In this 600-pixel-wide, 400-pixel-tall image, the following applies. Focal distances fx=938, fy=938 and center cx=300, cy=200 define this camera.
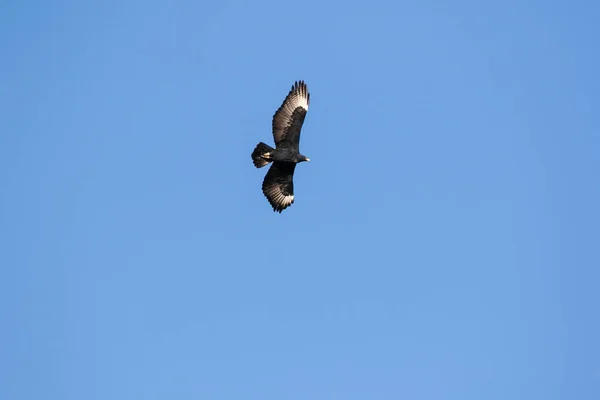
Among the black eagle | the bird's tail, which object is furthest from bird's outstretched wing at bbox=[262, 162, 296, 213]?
the bird's tail

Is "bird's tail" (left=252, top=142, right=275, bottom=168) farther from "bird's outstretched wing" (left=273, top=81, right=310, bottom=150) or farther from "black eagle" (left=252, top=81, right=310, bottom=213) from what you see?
"bird's outstretched wing" (left=273, top=81, right=310, bottom=150)

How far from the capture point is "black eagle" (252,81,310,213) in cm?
3472

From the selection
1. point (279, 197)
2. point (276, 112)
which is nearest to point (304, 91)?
point (276, 112)

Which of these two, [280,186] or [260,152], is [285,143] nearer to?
[260,152]

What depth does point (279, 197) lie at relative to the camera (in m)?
36.5

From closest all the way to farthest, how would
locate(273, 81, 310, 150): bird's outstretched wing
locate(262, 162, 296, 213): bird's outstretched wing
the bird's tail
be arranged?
the bird's tail < locate(273, 81, 310, 150): bird's outstretched wing < locate(262, 162, 296, 213): bird's outstretched wing

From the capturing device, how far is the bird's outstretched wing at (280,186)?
35812 millimetres

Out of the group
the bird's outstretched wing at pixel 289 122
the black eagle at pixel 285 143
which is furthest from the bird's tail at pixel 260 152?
the bird's outstretched wing at pixel 289 122

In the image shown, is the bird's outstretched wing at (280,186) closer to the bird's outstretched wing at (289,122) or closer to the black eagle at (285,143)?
the black eagle at (285,143)

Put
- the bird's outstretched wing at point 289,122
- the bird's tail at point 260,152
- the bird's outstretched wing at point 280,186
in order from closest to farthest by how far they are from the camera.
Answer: the bird's tail at point 260,152 → the bird's outstretched wing at point 289,122 → the bird's outstretched wing at point 280,186

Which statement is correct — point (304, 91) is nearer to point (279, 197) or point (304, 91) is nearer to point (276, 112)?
point (276, 112)

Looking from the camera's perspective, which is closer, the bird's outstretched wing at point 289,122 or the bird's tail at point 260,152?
the bird's tail at point 260,152

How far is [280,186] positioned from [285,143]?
2.02m

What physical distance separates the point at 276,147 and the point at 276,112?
1.38m
